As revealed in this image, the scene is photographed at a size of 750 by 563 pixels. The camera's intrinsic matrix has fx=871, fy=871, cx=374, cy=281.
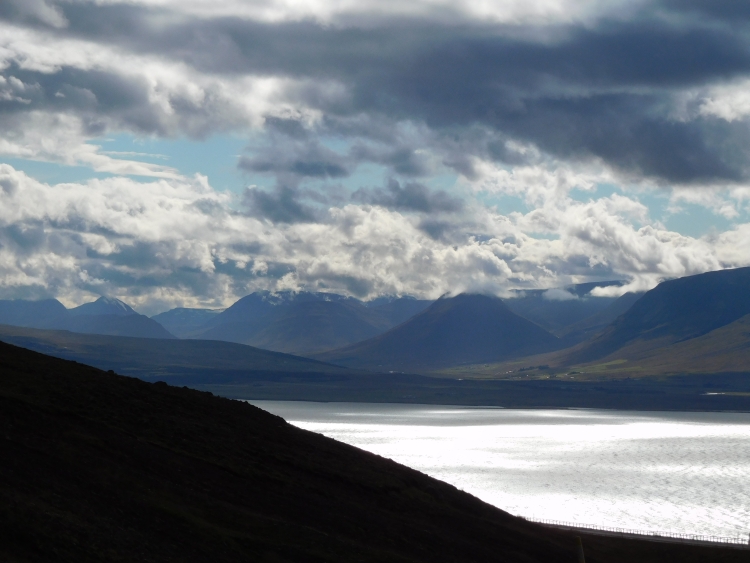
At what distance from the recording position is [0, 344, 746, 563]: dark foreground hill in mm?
51750

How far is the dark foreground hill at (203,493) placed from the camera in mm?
51750

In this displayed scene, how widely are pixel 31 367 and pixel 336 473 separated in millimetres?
30787

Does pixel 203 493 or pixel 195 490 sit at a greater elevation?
pixel 195 490

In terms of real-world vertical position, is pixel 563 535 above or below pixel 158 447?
below

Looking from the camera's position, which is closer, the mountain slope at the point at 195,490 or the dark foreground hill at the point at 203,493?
the mountain slope at the point at 195,490

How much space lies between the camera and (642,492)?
146 metres

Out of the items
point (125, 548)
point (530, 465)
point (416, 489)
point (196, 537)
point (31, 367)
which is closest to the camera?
point (125, 548)

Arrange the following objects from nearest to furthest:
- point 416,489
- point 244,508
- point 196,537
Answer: point 196,537 < point 244,508 < point 416,489

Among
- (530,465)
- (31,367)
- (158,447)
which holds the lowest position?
(530,465)

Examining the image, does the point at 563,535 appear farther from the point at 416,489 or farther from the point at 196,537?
the point at 196,537

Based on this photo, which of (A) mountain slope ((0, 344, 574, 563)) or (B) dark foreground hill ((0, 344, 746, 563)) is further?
(B) dark foreground hill ((0, 344, 746, 563))

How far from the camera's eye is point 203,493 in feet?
216

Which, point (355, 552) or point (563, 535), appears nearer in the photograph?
point (355, 552)

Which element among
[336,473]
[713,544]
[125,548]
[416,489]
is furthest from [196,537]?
[713,544]
